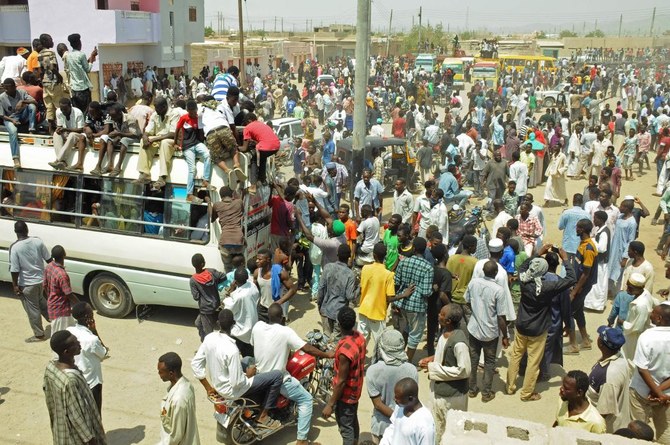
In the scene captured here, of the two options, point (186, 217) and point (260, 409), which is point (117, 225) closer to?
A: point (186, 217)

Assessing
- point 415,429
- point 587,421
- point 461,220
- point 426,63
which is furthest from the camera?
point 426,63

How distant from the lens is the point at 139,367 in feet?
26.1

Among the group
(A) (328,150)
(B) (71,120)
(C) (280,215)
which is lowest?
(C) (280,215)

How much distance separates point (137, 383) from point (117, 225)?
2.25 metres

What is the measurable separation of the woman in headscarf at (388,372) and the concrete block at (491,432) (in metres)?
1.17

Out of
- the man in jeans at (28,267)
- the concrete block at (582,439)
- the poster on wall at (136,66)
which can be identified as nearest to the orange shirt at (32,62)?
the man in jeans at (28,267)

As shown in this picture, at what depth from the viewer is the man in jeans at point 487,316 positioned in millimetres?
6859

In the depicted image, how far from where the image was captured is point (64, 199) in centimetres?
904

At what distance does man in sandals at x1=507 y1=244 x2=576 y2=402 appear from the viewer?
6879 mm

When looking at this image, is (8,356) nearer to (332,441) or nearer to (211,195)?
(211,195)

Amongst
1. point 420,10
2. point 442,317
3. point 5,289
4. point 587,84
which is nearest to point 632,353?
point 442,317

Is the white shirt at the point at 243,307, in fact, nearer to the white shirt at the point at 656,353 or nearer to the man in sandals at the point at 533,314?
the man in sandals at the point at 533,314

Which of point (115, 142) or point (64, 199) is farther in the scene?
point (64, 199)

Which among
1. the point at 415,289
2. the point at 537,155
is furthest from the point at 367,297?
the point at 537,155
